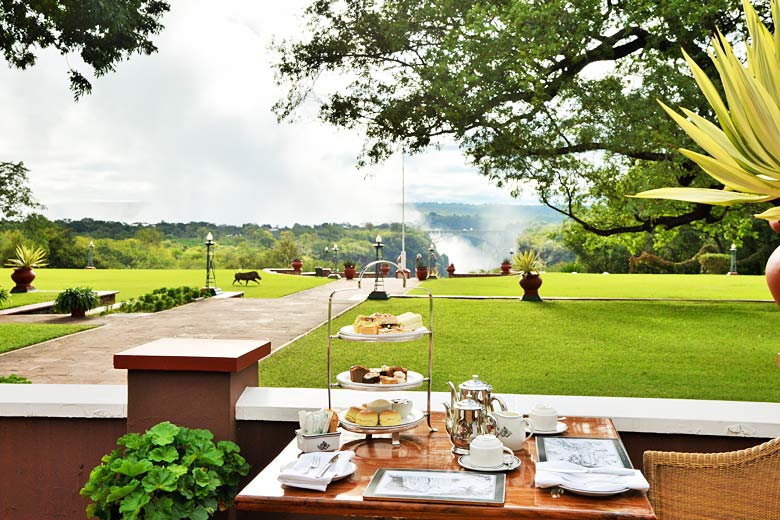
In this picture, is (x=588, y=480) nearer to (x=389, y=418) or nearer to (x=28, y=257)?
(x=389, y=418)

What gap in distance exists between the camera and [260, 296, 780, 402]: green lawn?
817 cm

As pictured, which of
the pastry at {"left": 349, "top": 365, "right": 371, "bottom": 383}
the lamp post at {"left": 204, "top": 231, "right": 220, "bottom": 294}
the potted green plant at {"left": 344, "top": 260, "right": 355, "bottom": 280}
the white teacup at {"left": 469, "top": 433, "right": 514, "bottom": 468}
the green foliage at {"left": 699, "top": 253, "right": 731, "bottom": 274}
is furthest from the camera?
the potted green plant at {"left": 344, "top": 260, "right": 355, "bottom": 280}

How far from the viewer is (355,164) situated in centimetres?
1473

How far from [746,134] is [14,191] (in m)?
19.3

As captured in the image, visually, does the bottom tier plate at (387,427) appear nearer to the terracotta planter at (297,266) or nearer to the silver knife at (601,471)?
the silver knife at (601,471)

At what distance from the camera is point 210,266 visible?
1708 cm

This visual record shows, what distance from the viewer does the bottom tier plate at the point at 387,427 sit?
1.85 metres

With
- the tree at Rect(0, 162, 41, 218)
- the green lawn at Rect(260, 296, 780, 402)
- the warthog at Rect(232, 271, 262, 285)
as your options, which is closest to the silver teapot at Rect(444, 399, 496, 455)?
the green lawn at Rect(260, 296, 780, 402)

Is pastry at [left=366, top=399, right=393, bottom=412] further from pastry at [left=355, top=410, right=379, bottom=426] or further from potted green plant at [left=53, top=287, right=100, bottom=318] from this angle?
potted green plant at [left=53, top=287, right=100, bottom=318]

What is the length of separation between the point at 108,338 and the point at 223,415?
8.54m

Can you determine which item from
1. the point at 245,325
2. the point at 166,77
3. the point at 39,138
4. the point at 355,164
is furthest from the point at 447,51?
the point at 39,138

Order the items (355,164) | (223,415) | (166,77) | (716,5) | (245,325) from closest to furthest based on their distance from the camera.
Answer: (223,415), (716,5), (245,325), (355,164), (166,77)

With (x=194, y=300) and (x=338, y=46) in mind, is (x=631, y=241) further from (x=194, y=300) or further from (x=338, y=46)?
(x=194, y=300)

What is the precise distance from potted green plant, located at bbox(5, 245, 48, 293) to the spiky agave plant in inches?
614
